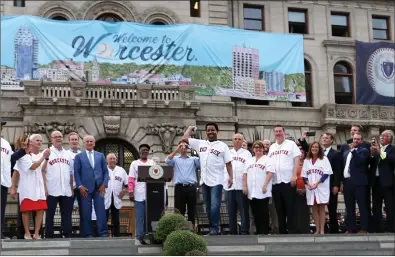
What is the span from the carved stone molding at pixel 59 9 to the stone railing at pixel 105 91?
14.0 feet

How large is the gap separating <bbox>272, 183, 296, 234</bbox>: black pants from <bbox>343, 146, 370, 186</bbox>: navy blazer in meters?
1.39

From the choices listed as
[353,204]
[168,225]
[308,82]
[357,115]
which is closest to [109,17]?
[308,82]

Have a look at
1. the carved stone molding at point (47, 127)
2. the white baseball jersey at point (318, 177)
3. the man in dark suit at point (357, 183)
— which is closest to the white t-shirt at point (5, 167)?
the white baseball jersey at point (318, 177)

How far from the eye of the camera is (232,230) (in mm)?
14156

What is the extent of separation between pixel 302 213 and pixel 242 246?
2688 mm

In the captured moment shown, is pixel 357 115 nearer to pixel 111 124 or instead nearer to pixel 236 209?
pixel 111 124

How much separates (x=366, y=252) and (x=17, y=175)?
720cm

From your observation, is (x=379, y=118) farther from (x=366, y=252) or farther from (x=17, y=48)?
(x=366, y=252)

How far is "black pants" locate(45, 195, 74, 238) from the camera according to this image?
45.1ft

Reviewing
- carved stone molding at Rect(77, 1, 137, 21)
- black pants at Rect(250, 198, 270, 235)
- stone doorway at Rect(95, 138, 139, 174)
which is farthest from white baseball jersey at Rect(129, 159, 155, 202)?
carved stone molding at Rect(77, 1, 137, 21)

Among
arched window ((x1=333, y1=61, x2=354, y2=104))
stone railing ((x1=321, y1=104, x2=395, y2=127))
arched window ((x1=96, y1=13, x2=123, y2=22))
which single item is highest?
arched window ((x1=96, y1=13, x2=123, y2=22))

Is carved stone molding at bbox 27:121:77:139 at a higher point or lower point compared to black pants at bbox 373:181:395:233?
higher

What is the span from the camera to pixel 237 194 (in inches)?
561

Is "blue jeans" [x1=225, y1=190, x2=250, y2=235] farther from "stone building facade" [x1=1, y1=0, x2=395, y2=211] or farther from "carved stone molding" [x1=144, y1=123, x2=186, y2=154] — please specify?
"carved stone molding" [x1=144, y1=123, x2=186, y2=154]
